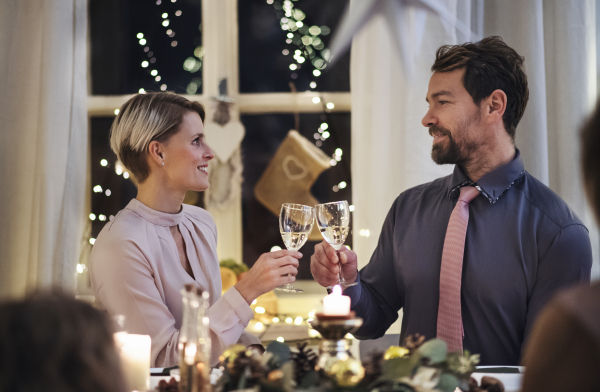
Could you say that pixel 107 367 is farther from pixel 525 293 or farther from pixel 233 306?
pixel 525 293

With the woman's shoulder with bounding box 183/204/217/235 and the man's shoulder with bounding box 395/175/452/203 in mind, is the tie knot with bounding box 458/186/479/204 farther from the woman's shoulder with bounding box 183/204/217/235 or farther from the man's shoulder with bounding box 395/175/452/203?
the woman's shoulder with bounding box 183/204/217/235

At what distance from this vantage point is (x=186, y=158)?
179 cm

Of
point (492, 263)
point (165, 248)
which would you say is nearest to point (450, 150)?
point (492, 263)

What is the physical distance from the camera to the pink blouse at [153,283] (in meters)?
1.49

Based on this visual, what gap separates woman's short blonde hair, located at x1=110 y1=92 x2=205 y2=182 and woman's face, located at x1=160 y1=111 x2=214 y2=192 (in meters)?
0.03

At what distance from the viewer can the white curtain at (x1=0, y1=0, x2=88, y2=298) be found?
7.92 feet

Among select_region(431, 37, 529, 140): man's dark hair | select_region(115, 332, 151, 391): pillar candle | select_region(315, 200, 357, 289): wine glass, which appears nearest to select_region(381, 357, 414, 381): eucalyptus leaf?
select_region(115, 332, 151, 391): pillar candle

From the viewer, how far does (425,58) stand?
2344 mm

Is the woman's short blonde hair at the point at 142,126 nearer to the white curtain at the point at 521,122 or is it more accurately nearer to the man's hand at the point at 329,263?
the man's hand at the point at 329,263

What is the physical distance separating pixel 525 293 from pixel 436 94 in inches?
28.5

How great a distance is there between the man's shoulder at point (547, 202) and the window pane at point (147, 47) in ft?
5.51

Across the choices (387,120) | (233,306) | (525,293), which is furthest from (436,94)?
(233,306)

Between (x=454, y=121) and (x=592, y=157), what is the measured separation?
4.15 ft

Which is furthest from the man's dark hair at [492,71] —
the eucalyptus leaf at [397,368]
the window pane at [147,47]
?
the window pane at [147,47]
